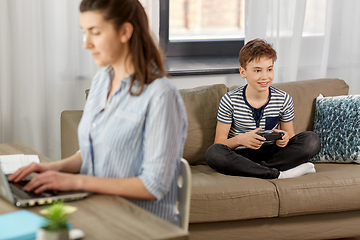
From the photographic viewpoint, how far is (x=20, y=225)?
2.83 feet

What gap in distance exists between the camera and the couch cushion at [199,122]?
234 centimetres

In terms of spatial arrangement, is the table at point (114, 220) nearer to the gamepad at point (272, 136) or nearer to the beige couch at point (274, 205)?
the beige couch at point (274, 205)

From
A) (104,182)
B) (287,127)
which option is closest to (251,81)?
(287,127)

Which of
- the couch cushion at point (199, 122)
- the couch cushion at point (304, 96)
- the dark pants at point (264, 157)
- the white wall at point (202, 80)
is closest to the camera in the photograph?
the dark pants at point (264, 157)

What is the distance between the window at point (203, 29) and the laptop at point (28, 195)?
84.1 inches

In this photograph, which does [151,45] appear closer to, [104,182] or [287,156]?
[104,182]

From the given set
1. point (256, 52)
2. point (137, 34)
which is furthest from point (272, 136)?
point (137, 34)

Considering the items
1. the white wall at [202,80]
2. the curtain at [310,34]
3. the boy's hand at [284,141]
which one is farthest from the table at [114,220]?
the curtain at [310,34]

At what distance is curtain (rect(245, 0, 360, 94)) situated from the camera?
2.85 m

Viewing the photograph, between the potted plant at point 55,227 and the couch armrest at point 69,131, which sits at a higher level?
the potted plant at point 55,227

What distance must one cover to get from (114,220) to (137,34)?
0.48 m

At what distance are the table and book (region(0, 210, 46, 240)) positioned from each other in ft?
0.11

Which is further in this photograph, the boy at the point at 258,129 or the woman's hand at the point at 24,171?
the boy at the point at 258,129

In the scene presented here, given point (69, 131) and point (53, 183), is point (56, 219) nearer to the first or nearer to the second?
point (53, 183)
